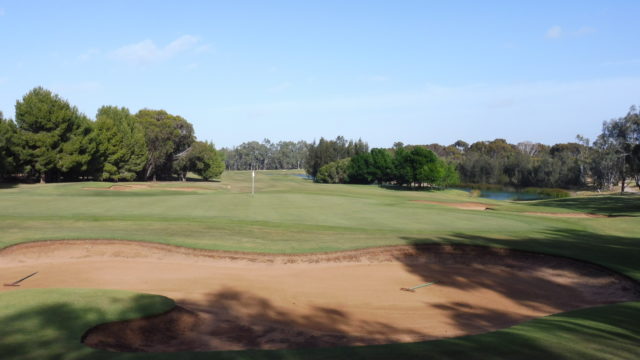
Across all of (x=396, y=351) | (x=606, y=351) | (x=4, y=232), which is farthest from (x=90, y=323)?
(x=4, y=232)

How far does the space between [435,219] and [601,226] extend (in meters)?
10.4

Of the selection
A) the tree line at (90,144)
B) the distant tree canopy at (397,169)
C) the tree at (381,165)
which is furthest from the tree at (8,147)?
the tree at (381,165)

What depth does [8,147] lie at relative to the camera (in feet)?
182

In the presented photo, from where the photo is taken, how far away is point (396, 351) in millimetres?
7395

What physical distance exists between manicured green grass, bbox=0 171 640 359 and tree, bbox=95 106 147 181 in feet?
128

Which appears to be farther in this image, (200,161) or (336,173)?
(336,173)

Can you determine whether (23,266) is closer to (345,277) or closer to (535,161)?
(345,277)

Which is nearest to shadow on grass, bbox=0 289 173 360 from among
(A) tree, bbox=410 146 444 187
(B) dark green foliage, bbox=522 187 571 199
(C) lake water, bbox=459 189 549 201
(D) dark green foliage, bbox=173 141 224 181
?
(C) lake water, bbox=459 189 549 201

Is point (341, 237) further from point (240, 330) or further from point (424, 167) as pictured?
point (424, 167)

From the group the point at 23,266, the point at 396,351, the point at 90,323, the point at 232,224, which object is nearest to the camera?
the point at 396,351

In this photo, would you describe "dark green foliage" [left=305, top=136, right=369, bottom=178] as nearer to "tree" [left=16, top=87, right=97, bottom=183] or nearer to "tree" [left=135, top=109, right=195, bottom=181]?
"tree" [left=135, top=109, right=195, bottom=181]

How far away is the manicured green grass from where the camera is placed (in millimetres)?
7402

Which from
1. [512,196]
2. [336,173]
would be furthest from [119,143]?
[512,196]

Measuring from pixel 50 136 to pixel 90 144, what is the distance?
5527 millimetres
